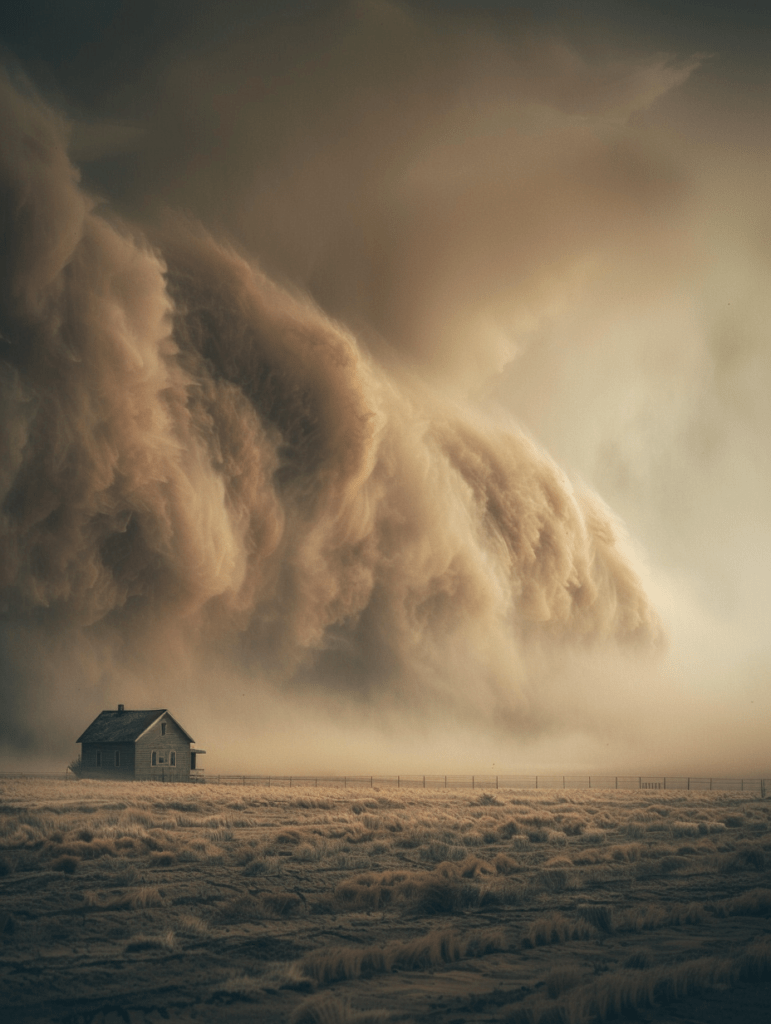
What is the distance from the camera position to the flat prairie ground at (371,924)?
1051 cm

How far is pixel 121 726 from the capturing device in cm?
6200

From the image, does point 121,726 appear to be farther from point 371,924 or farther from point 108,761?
point 371,924

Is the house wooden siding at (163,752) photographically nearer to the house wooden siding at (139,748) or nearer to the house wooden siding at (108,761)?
the house wooden siding at (139,748)

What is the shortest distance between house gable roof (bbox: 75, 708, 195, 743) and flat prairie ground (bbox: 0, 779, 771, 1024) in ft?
A: 97.9

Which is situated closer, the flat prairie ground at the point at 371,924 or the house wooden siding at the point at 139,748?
the flat prairie ground at the point at 371,924

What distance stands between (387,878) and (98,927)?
22.3 feet

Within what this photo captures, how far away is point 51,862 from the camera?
65.2 feet

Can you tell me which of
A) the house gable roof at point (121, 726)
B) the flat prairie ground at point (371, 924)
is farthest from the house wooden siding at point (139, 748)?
the flat prairie ground at point (371, 924)

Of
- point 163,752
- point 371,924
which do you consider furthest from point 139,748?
point 371,924

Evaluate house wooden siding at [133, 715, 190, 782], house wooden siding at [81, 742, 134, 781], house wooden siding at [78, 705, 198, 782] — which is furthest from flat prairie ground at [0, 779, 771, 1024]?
house wooden siding at [81, 742, 134, 781]

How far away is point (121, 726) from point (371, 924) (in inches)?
2009

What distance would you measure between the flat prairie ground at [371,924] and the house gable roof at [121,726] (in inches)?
1175

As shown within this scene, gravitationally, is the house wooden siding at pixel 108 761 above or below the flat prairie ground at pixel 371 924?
below

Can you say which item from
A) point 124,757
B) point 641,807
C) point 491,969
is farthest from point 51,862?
point 124,757
